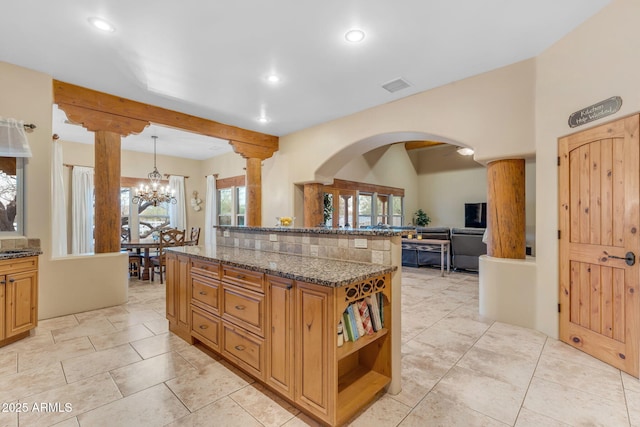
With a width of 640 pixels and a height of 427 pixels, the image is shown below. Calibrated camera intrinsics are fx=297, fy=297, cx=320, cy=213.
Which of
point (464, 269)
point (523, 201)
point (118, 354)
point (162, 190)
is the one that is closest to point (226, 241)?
point (118, 354)

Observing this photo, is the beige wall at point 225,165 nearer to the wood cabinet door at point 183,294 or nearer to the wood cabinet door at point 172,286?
the wood cabinet door at point 172,286

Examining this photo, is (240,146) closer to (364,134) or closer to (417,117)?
(364,134)

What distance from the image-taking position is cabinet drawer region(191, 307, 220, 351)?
2557mm

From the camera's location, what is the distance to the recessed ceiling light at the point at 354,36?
2740 millimetres

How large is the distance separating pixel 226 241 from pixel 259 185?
273cm

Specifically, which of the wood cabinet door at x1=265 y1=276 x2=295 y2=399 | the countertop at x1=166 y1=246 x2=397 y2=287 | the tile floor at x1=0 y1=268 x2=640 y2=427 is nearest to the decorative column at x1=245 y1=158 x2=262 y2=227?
the tile floor at x1=0 y1=268 x2=640 y2=427

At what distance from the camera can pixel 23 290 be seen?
299cm

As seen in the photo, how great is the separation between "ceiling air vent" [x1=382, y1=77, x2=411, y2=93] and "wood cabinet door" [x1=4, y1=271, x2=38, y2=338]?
4.56 m

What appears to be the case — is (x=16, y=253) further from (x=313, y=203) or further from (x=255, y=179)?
(x=313, y=203)

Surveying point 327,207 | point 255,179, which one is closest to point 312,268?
point 255,179

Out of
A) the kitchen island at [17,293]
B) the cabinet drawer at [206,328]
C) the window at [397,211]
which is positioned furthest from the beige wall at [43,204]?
the window at [397,211]

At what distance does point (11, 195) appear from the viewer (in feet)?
11.1

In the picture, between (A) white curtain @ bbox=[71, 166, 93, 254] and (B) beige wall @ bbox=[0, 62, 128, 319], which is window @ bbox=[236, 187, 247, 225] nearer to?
(A) white curtain @ bbox=[71, 166, 93, 254]

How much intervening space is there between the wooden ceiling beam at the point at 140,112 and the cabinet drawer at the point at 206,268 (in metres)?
2.79
